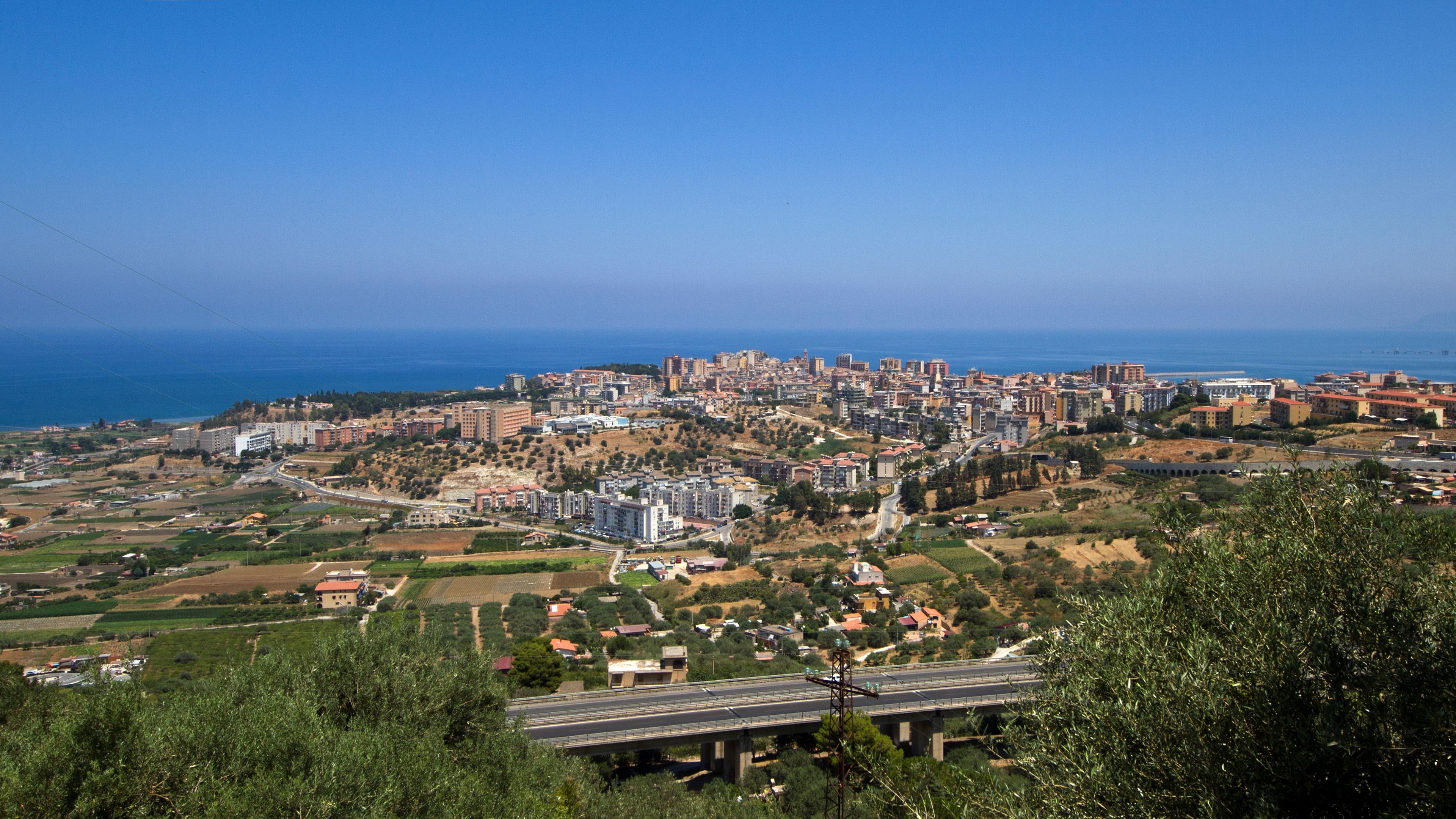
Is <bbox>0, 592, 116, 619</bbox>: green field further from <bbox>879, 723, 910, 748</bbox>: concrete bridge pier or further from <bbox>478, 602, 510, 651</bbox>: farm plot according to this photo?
<bbox>879, 723, 910, 748</bbox>: concrete bridge pier

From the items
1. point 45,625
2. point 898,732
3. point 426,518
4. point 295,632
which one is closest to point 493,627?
point 295,632

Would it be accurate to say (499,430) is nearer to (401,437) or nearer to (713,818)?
(401,437)

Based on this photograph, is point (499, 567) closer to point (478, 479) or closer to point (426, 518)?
point (426, 518)

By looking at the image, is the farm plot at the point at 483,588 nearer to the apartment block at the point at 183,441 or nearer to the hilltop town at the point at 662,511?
the hilltop town at the point at 662,511

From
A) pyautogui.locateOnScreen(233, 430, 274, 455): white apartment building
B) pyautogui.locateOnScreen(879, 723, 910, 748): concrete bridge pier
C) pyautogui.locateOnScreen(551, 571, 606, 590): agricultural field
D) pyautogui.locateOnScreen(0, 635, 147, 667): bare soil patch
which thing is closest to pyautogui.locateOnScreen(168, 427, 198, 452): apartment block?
pyautogui.locateOnScreen(233, 430, 274, 455): white apartment building

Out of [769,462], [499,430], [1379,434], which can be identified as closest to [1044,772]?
[1379,434]

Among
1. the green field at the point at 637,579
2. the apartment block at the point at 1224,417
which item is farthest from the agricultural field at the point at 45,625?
the apartment block at the point at 1224,417
